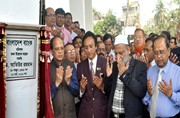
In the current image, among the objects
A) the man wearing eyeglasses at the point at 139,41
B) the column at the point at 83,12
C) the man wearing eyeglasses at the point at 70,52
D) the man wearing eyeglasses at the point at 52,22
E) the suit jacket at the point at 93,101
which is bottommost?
the suit jacket at the point at 93,101

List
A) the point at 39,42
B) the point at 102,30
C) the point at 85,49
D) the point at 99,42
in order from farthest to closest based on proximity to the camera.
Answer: the point at 102,30
the point at 99,42
the point at 85,49
the point at 39,42

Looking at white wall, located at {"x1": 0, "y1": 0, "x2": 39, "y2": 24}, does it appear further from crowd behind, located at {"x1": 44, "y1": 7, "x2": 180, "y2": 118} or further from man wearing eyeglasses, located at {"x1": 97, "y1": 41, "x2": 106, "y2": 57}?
man wearing eyeglasses, located at {"x1": 97, "y1": 41, "x2": 106, "y2": 57}

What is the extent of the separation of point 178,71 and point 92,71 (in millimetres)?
999

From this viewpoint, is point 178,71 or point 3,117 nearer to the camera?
point 3,117

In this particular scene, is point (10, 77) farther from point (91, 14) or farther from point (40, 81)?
point (91, 14)

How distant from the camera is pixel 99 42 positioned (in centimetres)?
390

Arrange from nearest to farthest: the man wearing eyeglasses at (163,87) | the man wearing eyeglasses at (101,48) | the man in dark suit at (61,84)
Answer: the man wearing eyeglasses at (163,87), the man in dark suit at (61,84), the man wearing eyeglasses at (101,48)

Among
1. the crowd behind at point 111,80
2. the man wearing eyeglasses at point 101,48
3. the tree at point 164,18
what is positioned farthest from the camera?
the tree at point 164,18

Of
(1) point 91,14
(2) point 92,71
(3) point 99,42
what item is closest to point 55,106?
(2) point 92,71

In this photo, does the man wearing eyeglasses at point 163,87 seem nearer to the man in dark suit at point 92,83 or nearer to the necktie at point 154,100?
the necktie at point 154,100

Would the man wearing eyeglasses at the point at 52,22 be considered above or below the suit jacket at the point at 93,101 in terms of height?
above

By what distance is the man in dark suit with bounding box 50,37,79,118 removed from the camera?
3.15 metres

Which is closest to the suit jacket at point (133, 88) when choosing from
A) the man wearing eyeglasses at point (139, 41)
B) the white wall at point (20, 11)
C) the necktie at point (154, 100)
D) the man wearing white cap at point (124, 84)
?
the man wearing white cap at point (124, 84)

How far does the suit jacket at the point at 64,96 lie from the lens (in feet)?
10.4
